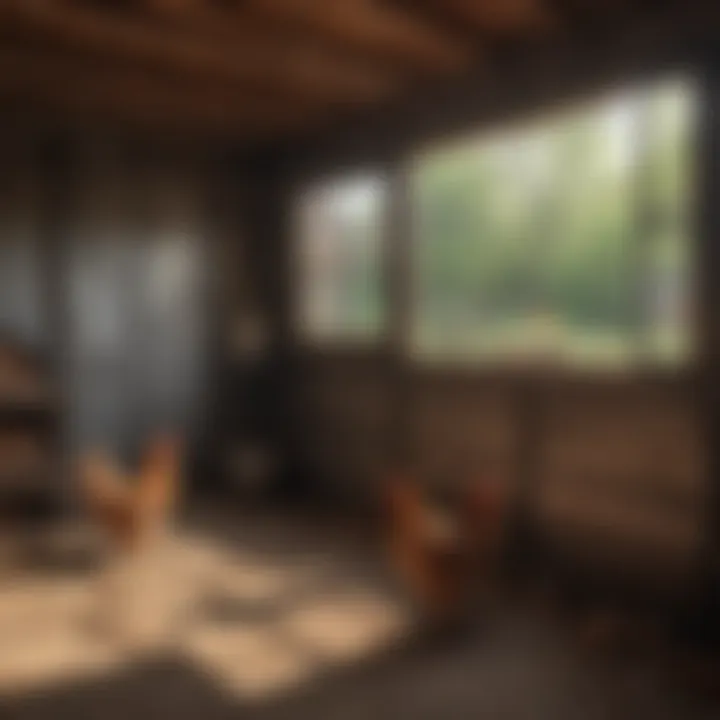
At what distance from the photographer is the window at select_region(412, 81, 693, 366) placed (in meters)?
3.62

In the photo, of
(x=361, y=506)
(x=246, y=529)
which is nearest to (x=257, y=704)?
(x=246, y=529)

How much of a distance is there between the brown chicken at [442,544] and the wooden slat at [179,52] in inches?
93.7

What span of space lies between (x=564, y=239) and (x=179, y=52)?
7.15ft

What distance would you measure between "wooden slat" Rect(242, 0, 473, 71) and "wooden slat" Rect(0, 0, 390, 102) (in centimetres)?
41

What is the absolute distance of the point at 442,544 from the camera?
316 cm

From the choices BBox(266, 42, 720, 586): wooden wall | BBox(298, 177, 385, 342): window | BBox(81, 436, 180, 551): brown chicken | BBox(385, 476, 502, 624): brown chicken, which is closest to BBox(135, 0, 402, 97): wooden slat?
BBox(266, 42, 720, 586): wooden wall

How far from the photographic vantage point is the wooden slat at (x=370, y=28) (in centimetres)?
351

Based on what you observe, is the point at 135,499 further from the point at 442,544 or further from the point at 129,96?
the point at 129,96

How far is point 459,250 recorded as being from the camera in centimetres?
479

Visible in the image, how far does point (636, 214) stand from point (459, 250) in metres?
1.25

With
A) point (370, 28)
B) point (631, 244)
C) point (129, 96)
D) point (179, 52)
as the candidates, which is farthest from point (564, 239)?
point (129, 96)

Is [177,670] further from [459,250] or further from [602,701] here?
[459,250]

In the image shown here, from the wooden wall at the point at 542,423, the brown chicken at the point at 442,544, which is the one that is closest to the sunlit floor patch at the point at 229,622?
the brown chicken at the point at 442,544

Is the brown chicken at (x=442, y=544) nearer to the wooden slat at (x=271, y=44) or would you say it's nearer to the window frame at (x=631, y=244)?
the window frame at (x=631, y=244)
